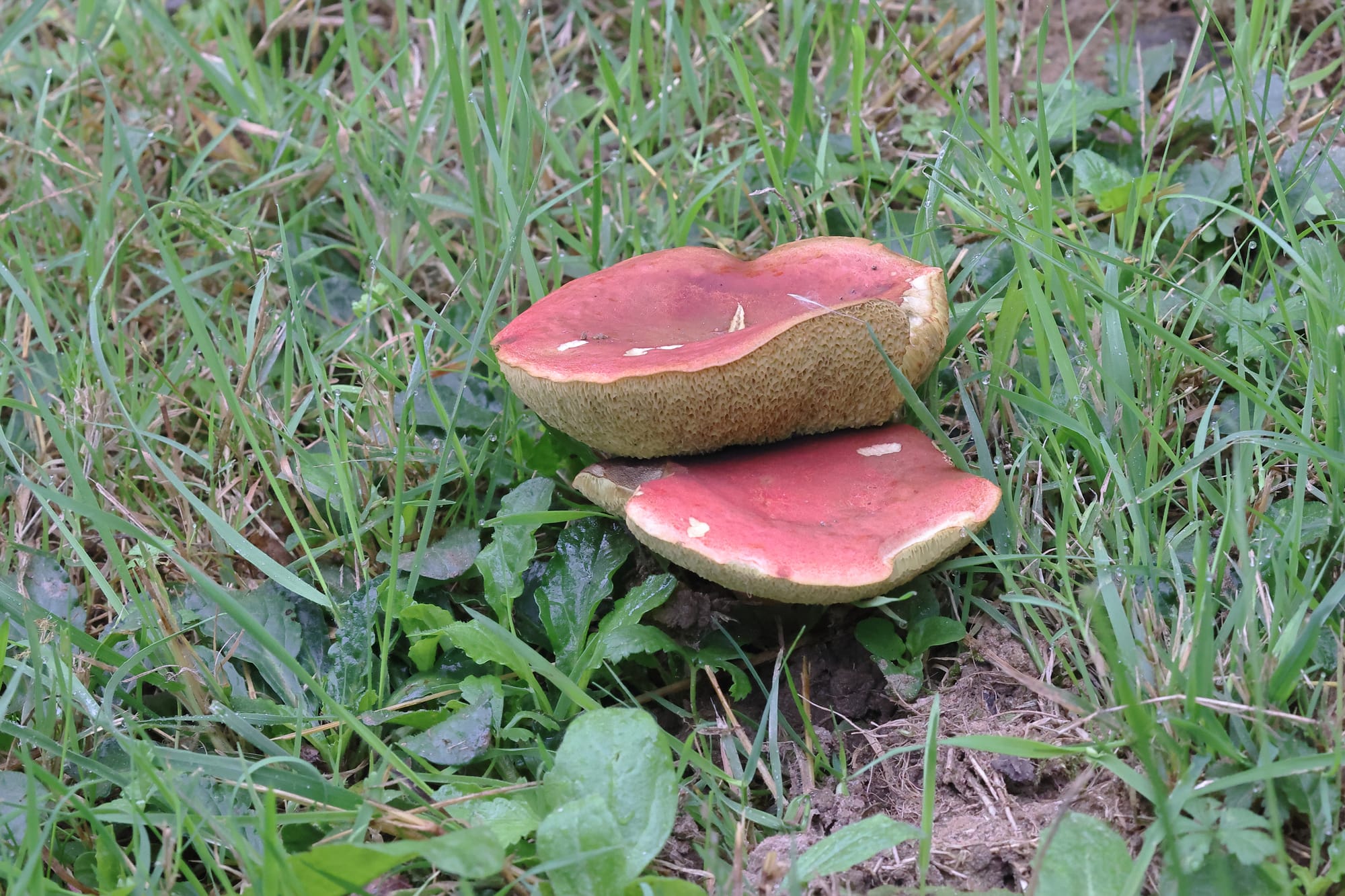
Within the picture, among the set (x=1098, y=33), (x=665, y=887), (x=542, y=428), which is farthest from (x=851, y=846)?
(x=1098, y=33)

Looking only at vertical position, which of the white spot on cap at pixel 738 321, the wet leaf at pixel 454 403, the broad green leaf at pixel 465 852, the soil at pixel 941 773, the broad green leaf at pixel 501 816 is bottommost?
the soil at pixel 941 773

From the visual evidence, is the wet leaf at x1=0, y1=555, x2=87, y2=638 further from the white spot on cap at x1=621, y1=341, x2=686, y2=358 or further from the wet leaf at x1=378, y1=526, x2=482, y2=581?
the white spot on cap at x1=621, y1=341, x2=686, y2=358

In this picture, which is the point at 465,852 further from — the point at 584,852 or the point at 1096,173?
the point at 1096,173

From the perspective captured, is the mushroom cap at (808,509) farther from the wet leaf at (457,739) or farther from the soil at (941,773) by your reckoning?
the wet leaf at (457,739)

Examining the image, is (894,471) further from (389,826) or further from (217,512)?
(217,512)

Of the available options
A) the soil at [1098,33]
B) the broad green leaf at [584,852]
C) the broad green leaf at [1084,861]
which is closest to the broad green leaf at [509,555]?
the broad green leaf at [584,852]

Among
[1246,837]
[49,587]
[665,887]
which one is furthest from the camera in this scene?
[49,587]

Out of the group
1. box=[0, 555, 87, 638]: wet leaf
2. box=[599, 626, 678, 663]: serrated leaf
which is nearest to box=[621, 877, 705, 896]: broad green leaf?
box=[599, 626, 678, 663]: serrated leaf

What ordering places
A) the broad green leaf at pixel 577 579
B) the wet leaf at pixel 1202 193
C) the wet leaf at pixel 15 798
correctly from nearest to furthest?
the wet leaf at pixel 15 798 < the broad green leaf at pixel 577 579 < the wet leaf at pixel 1202 193

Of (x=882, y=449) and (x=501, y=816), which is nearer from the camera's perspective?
(x=501, y=816)
